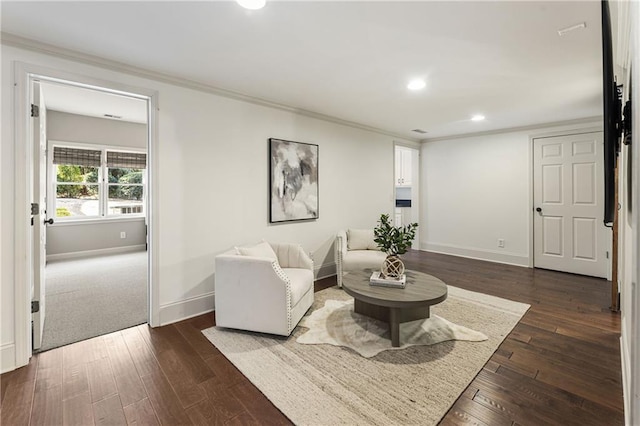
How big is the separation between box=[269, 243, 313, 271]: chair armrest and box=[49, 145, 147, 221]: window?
4.60m

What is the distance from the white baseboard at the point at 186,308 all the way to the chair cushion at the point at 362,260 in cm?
164

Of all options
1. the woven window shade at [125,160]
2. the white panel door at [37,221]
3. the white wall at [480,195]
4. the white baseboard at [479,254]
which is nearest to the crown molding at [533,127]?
the white wall at [480,195]

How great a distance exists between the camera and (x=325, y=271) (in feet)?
14.5

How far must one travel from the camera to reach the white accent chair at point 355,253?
3.69 metres

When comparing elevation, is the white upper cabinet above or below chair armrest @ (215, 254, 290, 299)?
above

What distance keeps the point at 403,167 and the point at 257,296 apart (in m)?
5.25

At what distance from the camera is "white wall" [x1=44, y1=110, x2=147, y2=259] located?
5250 mm

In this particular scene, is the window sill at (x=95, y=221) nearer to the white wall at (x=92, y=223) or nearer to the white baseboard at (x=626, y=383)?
the white wall at (x=92, y=223)

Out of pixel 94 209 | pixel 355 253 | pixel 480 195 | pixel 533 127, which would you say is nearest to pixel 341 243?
pixel 355 253

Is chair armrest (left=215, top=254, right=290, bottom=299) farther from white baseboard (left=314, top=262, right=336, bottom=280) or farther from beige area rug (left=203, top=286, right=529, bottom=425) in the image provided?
white baseboard (left=314, top=262, right=336, bottom=280)

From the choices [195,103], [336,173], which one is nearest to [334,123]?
[336,173]

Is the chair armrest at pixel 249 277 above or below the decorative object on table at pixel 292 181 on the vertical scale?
below

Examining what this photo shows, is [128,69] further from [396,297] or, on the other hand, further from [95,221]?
[95,221]

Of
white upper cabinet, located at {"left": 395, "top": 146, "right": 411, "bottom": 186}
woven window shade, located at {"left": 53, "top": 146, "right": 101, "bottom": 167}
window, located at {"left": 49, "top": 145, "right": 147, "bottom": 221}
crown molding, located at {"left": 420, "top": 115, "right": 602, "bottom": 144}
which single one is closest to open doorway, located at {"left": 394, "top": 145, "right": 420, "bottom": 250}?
white upper cabinet, located at {"left": 395, "top": 146, "right": 411, "bottom": 186}
